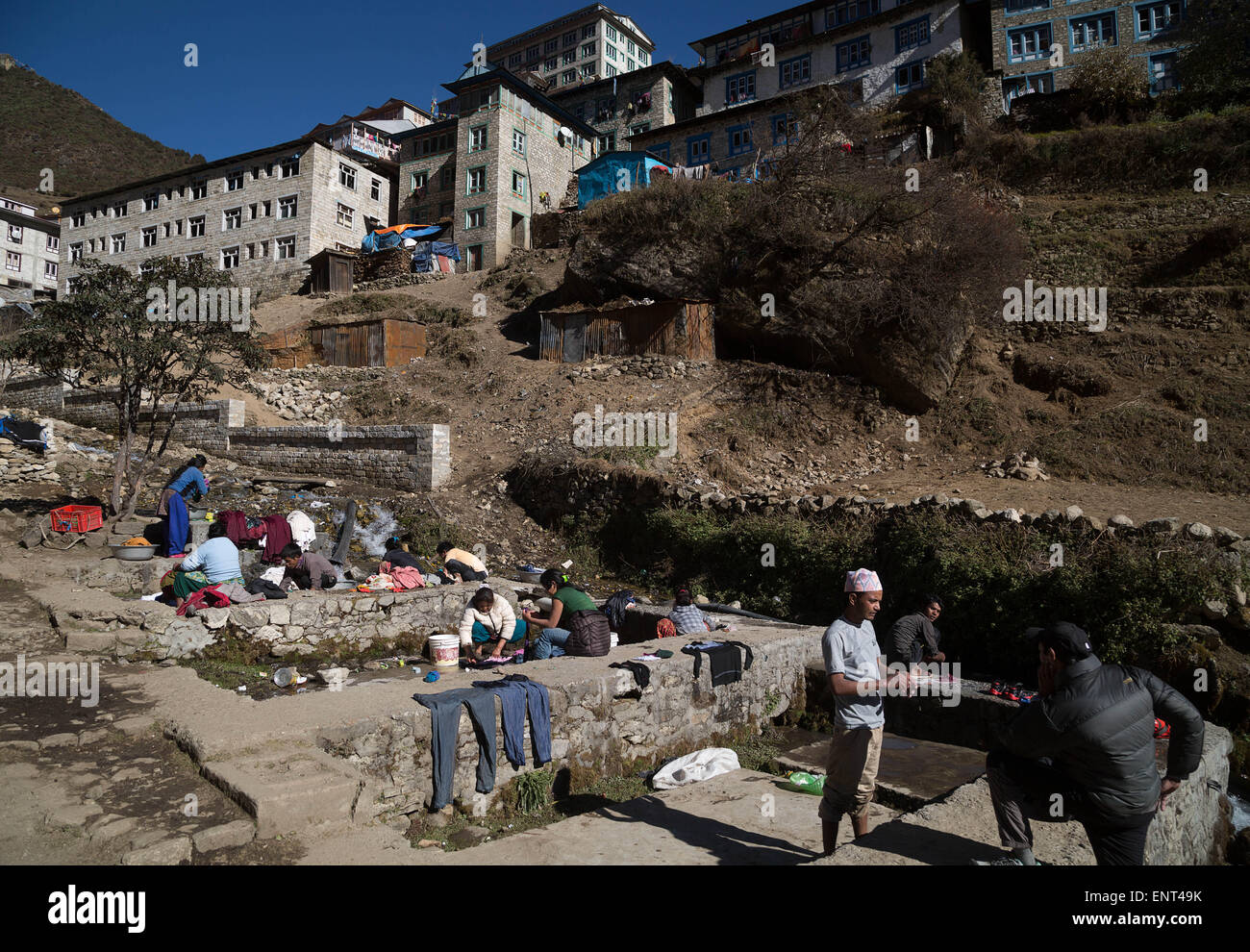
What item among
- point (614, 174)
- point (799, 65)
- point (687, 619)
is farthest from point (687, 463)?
point (799, 65)

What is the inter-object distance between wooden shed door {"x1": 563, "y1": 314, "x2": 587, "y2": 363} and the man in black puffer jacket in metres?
19.9

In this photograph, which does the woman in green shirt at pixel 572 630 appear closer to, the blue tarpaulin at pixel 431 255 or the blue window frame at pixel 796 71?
the blue tarpaulin at pixel 431 255

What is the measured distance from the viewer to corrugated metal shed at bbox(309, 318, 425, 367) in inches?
979

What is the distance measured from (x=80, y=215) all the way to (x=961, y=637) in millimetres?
58151

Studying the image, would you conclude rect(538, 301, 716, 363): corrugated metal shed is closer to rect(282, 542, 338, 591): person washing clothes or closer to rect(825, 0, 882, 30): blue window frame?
rect(282, 542, 338, 591): person washing clothes

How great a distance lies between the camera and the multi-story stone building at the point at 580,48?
55.9 m

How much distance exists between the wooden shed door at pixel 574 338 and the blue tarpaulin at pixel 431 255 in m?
18.3

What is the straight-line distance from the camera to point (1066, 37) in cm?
3250

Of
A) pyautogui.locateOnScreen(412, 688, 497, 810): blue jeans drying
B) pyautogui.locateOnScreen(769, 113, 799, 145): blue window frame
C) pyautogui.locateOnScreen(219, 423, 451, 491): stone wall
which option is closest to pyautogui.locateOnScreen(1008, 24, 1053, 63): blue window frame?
pyautogui.locateOnScreen(769, 113, 799, 145): blue window frame

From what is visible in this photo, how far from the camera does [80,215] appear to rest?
45969 mm

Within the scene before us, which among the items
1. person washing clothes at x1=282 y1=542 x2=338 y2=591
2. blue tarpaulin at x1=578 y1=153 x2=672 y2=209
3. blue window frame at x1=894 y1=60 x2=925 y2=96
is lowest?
person washing clothes at x1=282 y1=542 x2=338 y2=591

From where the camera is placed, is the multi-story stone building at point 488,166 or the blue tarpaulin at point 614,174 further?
the multi-story stone building at point 488,166

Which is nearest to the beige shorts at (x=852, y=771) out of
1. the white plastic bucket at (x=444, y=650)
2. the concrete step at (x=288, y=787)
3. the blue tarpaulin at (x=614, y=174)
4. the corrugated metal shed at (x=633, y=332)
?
the concrete step at (x=288, y=787)

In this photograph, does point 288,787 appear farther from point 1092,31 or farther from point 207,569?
point 1092,31
